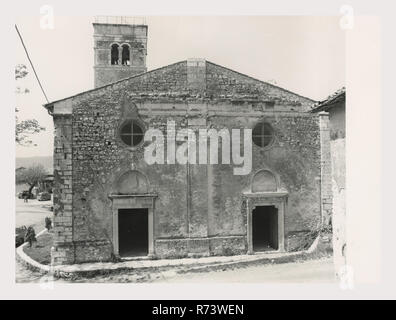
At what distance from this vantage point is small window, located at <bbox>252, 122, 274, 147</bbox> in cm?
1099

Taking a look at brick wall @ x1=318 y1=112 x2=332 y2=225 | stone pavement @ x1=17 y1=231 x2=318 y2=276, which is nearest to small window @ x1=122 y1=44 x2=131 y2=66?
brick wall @ x1=318 y1=112 x2=332 y2=225

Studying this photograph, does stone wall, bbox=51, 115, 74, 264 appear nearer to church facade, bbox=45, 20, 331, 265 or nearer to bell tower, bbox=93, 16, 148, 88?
church facade, bbox=45, 20, 331, 265

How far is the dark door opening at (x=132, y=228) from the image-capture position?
1174cm

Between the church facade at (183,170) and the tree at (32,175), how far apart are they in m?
0.36

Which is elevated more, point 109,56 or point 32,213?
point 109,56

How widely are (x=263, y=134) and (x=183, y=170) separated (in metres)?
2.31

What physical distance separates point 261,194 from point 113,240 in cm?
392

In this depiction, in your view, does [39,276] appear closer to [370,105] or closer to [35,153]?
[35,153]

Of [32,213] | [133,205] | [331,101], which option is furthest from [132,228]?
[331,101]

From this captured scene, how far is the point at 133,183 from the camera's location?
1061 centimetres

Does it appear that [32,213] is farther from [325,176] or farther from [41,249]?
[325,176]

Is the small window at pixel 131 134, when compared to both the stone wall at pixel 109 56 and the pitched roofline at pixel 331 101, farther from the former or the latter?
the pitched roofline at pixel 331 101

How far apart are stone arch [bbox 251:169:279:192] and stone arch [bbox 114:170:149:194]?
2786 mm

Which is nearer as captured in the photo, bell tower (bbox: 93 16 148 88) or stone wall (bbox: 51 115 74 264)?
stone wall (bbox: 51 115 74 264)
